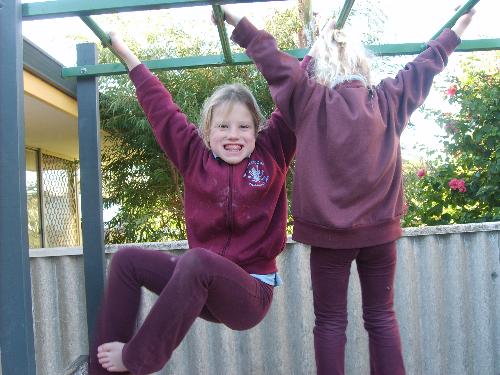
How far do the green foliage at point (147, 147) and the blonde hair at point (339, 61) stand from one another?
6.93ft

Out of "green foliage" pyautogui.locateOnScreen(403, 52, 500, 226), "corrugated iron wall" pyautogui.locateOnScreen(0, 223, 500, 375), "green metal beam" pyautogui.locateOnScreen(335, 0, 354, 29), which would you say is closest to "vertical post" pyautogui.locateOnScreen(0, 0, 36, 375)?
"green metal beam" pyautogui.locateOnScreen(335, 0, 354, 29)

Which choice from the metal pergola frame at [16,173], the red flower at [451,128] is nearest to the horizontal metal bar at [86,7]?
the metal pergola frame at [16,173]

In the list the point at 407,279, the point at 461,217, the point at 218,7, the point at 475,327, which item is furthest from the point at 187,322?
the point at 461,217

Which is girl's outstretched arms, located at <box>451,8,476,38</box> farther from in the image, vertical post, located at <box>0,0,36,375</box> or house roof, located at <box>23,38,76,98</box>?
house roof, located at <box>23,38,76,98</box>

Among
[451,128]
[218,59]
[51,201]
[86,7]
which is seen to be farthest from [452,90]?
[51,201]

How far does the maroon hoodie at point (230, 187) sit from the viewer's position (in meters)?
1.83

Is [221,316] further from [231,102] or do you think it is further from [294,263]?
[294,263]

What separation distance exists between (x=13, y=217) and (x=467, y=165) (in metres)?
3.47

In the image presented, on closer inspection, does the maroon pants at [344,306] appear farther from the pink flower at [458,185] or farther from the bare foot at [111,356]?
the pink flower at [458,185]

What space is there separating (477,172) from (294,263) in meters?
1.77

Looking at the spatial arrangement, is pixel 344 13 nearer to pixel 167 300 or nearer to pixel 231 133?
pixel 231 133

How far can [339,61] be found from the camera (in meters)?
1.76

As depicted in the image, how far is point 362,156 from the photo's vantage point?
164 cm

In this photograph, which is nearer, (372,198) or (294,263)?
(372,198)
